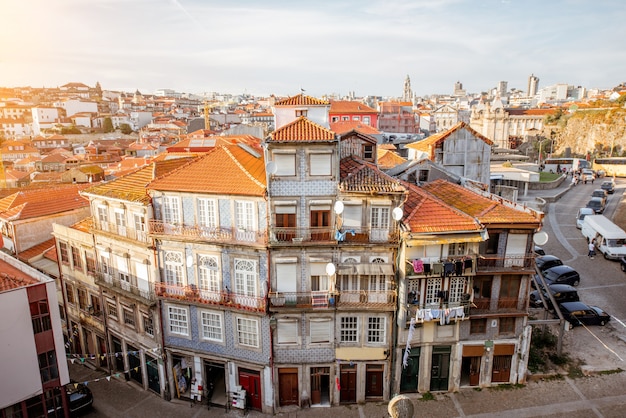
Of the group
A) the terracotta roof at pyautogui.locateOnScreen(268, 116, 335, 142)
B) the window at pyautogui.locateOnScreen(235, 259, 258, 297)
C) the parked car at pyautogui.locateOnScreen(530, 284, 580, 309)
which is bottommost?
the parked car at pyautogui.locateOnScreen(530, 284, 580, 309)

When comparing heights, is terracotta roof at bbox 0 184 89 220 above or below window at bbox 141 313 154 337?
above

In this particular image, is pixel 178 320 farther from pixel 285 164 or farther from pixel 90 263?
pixel 285 164

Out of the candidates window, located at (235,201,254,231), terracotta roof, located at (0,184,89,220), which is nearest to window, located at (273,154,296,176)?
window, located at (235,201,254,231)

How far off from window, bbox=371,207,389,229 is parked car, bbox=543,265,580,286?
66.8 feet

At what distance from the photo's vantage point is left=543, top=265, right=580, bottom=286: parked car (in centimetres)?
3625

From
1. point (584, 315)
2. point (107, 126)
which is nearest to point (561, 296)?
point (584, 315)

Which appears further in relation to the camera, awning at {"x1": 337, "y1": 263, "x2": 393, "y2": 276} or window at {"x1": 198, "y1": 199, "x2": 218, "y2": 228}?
window at {"x1": 198, "y1": 199, "x2": 218, "y2": 228}

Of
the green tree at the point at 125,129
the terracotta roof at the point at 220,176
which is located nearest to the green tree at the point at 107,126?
the green tree at the point at 125,129

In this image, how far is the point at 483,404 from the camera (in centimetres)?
2470

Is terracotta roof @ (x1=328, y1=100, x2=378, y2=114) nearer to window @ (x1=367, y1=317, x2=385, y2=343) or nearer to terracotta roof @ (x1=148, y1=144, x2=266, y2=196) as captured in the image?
terracotta roof @ (x1=148, y1=144, x2=266, y2=196)

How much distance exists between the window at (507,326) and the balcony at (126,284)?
64.8ft

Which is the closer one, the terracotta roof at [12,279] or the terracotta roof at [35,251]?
the terracotta roof at [12,279]

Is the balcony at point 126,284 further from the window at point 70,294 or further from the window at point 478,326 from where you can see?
the window at point 478,326

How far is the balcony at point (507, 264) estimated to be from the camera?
79.7ft
